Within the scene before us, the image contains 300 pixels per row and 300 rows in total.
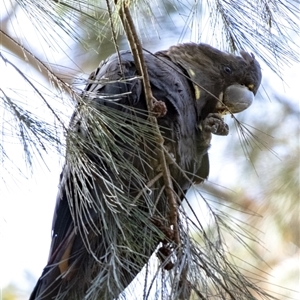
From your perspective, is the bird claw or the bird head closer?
the bird claw

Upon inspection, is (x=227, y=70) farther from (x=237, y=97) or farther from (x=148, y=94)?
(x=148, y=94)

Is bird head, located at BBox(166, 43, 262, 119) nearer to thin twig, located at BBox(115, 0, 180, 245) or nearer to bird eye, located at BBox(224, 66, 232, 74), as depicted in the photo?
bird eye, located at BBox(224, 66, 232, 74)

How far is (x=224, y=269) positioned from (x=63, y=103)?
47 cm

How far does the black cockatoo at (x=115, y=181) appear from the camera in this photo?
4.54 feet

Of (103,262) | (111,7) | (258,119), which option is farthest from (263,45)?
(258,119)

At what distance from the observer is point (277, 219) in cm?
277

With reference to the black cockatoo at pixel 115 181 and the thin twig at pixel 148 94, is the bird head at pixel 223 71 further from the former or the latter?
the thin twig at pixel 148 94

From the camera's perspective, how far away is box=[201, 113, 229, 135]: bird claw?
211 cm

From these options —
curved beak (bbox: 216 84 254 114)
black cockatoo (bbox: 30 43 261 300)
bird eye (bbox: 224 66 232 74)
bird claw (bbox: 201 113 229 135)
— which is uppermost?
bird eye (bbox: 224 66 232 74)

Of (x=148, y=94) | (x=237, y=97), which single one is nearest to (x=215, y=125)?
(x=237, y=97)

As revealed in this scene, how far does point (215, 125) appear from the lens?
2.12 m

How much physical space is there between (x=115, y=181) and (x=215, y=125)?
0.68 m

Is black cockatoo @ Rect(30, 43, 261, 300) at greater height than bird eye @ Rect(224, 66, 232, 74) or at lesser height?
lesser

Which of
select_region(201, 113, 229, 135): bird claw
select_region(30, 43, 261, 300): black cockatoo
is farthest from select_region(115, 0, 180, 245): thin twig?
select_region(201, 113, 229, 135): bird claw
